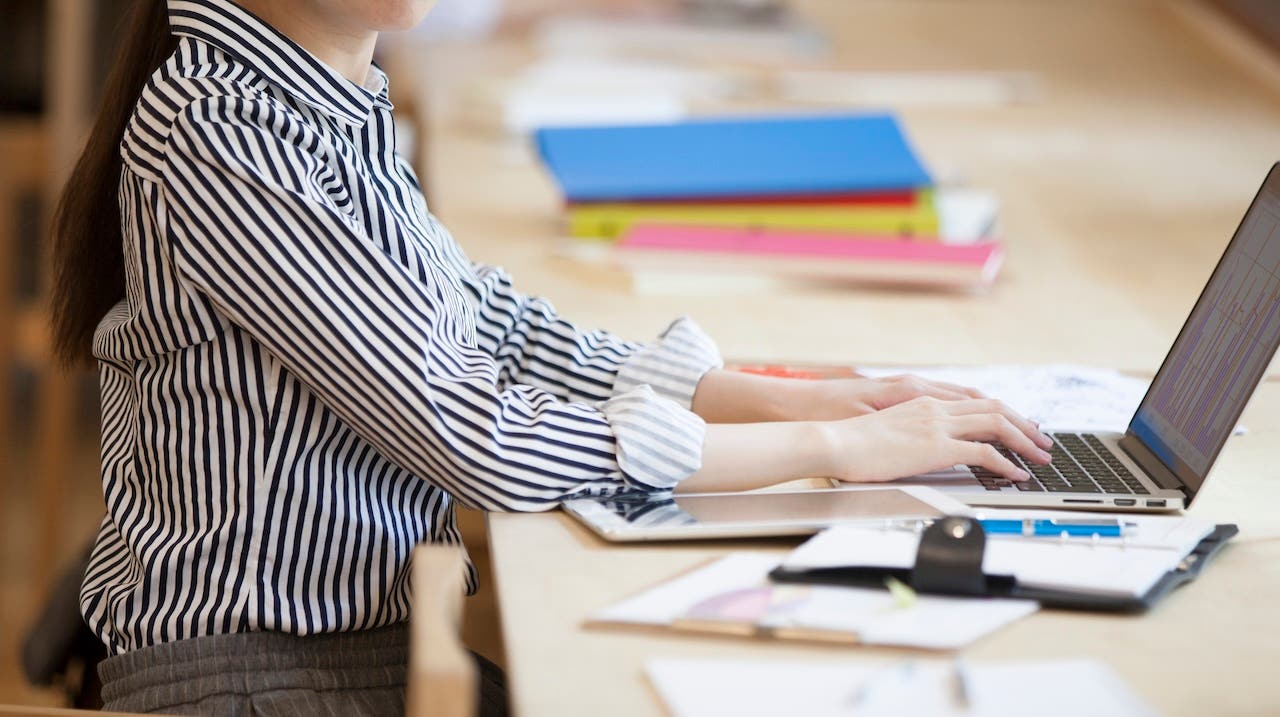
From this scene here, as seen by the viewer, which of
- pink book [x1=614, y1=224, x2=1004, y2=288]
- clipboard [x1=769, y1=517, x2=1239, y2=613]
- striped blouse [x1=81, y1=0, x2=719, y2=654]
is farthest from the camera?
pink book [x1=614, y1=224, x2=1004, y2=288]

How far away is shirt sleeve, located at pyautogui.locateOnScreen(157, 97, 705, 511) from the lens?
1.00m

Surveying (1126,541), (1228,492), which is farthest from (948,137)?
(1126,541)

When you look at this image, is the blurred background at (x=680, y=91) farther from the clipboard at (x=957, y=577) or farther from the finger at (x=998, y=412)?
the clipboard at (x=957, y=577)

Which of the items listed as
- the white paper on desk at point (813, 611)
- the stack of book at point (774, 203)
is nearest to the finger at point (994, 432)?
the white paper on desk at point (813, 611)

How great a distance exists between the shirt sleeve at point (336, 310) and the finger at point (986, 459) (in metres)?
0.26

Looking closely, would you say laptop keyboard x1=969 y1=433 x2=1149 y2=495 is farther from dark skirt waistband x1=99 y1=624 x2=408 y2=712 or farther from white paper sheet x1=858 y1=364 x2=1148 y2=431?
dark skirt waistband x1=99 y1=624 x2=408 y2=712

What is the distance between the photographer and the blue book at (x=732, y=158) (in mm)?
1838

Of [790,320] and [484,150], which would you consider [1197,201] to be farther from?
[484,150]

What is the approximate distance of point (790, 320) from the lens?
1.57m

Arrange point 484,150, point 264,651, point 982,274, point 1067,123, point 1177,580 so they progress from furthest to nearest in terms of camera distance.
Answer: point 1067,123 < point 484,150 < point 982,274 < point 264,651 < point 1177,580

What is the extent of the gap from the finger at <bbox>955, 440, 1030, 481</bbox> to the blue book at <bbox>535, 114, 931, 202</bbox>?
81 centimetres

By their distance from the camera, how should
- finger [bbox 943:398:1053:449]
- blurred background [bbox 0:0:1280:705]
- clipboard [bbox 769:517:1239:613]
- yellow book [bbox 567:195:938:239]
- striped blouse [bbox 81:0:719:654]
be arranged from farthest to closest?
blurred background [bbox 0:0:1280:705]
yellow book [bbox 567:195:938:239]
finger [bbox 943:398:1053:449]
striped blouse [bbox 81:0:719:654]
clipboard [bbox 769:517:1239:613]

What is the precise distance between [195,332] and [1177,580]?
632 mm

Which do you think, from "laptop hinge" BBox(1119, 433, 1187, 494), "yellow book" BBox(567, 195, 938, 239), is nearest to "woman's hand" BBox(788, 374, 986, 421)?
"laptop hinge" BBox(1119, 433, 1187, 494)
